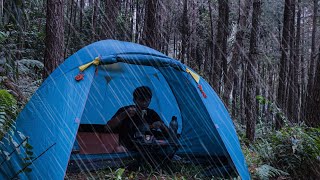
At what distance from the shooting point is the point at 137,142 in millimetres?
5770

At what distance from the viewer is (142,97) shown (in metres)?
6.22

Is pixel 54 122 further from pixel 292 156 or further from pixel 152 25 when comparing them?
pixel 152 25

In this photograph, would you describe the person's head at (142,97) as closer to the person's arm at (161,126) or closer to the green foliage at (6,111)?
the person's arm at (161,126)

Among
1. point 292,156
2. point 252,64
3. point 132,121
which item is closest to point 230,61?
point 252,64

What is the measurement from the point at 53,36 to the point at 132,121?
251 centimetres

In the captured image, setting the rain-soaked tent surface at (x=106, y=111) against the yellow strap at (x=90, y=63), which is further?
the yellow strap at (x=90, y=63)

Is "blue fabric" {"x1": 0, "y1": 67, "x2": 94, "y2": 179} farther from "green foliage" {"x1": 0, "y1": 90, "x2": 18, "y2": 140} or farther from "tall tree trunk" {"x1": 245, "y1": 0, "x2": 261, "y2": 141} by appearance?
"tall tree trunk" {"x1": 245, "y1": 0, "x2": 261, "y2": 141}

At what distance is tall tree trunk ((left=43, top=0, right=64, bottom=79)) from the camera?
7.16 m

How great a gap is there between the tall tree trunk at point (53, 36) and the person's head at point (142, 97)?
6.22ft

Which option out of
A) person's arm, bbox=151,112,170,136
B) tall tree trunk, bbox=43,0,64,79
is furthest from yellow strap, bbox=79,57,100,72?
tall tree trunk, bbox=43,0,64,79

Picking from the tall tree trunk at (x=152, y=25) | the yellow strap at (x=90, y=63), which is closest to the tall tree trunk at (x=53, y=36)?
the tall tree trunk at (x=152, y=25)

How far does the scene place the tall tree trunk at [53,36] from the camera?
716cm

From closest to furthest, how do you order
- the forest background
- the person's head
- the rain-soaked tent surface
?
the rain-soaked tent surface → the forest background → the person's head

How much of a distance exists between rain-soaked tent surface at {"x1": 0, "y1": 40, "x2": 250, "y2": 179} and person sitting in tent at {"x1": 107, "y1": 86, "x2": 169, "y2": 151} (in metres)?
0.16
